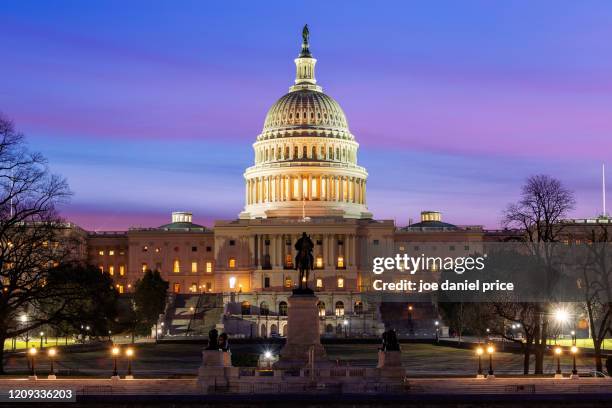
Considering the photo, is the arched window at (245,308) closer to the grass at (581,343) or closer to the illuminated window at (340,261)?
the illuminated window at (340,261)

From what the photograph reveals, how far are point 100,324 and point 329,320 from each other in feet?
238

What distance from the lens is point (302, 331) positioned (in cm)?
6738

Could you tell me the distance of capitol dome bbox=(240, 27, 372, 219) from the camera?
189500 mm

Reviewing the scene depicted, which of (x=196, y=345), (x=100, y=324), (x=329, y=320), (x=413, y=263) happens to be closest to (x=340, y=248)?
(x=413, y=263)

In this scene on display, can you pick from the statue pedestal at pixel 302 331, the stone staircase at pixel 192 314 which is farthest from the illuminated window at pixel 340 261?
the statue pedestal at pixel 302 331

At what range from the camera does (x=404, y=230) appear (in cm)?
19000

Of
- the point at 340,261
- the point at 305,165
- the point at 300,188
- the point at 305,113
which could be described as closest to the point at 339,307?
the point at 340,261

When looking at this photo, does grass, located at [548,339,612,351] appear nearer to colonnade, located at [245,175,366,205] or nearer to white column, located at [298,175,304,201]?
colonnade, located at [245,175,366,205]

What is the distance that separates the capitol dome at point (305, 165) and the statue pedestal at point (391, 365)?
123 metres

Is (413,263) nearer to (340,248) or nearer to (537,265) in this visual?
(340,248)

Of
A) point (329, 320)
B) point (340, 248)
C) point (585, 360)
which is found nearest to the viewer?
point (585, 360)

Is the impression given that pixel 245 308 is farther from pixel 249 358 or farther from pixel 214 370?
pixel 214 370

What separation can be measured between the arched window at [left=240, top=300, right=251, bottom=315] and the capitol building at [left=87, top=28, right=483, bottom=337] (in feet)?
0.81

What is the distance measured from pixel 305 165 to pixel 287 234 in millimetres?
16516
